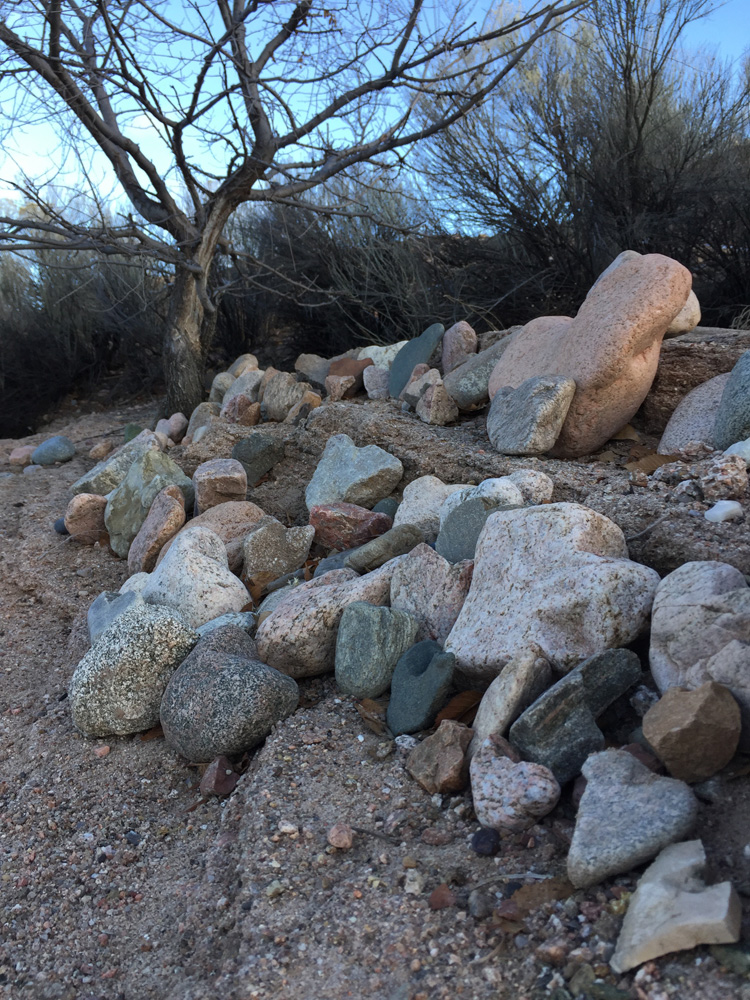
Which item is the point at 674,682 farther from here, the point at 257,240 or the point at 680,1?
the point at 257,240

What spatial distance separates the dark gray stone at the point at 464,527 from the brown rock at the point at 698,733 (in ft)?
3.83

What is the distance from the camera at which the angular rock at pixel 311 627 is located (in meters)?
2.64

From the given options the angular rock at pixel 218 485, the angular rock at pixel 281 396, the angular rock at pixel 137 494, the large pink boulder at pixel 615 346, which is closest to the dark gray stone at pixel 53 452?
the angular rock at pixel 281 396

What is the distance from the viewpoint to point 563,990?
138cm

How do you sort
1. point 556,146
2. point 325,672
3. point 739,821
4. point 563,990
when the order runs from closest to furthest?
point 563,990 → point 739,821 → point 325,672 → point 556,146

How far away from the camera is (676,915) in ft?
4.46

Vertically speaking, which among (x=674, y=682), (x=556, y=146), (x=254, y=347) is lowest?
(x=674, y=682)

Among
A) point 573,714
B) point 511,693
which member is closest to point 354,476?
point 511,693

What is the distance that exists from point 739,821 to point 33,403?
26.5 feet

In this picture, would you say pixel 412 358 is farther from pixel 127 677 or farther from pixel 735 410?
pixel 127 677

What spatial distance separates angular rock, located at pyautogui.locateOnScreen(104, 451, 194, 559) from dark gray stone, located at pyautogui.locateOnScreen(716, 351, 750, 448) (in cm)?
253

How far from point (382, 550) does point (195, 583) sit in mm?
743

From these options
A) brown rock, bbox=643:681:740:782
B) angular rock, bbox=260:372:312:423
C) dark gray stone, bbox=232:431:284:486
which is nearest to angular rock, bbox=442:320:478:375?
angular rock, bbox=260:372:312:423

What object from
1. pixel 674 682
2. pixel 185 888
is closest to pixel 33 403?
pixel 185 888
